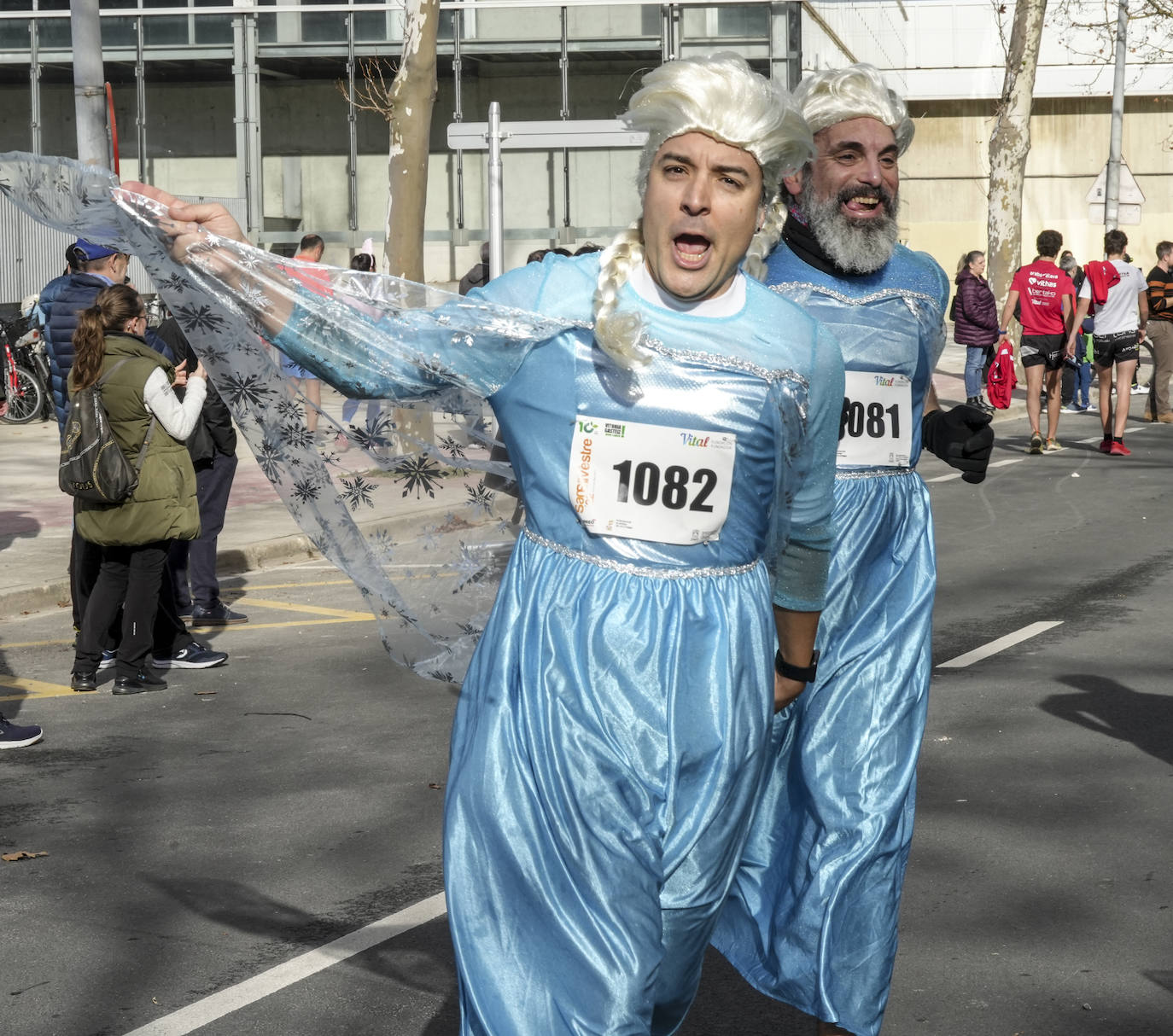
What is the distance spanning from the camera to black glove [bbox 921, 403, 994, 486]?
13.7 ft

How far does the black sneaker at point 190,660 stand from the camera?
8344 millimetres

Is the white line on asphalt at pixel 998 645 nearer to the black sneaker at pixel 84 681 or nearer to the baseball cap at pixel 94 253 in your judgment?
the black sneaker at pixel 84 681

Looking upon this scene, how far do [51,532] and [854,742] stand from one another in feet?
31.1

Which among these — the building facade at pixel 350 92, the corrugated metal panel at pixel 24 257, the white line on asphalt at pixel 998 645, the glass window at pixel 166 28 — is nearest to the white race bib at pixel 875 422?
the white line on asphalt at pixel 998 645

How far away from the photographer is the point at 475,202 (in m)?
32.0

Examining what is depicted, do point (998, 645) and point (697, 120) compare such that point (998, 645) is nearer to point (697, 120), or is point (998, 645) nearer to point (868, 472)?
point (868, 472)

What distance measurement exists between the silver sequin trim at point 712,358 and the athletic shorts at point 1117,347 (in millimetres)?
15386

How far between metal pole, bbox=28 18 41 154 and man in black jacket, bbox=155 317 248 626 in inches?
962

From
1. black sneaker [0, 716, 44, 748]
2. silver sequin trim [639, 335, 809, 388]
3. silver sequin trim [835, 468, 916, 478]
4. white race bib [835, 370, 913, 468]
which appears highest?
silver sequin trim [639, 335, 809, 388]

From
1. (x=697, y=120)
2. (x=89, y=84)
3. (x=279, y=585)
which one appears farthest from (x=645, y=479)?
(x=89, y=84)

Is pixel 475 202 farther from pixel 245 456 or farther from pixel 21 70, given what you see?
pixel 245 456

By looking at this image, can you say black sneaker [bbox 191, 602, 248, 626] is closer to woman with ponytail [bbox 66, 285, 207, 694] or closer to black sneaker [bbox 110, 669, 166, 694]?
woman with ponytail [bbox 66, 285, 207, 694]

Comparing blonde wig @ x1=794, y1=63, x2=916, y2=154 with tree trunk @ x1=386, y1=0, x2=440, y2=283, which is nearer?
blonde wig @ x1=794, y1=63, x2=916, y2=154

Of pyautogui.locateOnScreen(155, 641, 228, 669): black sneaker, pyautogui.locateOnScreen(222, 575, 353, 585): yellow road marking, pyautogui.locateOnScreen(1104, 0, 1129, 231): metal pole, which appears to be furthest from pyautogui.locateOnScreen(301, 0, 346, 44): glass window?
pyautogui.locateOnScreen(155, 641, 228, 669): black sneaker
